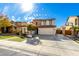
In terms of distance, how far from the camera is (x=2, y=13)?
13.9 ft

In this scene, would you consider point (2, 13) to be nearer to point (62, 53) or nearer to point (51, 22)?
point (51, 22)

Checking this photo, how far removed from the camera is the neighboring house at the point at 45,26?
14.2 ft

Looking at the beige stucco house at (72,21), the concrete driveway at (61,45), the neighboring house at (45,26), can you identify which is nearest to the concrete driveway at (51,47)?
the concrete driveway at (61,45)

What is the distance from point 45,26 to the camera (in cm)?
443

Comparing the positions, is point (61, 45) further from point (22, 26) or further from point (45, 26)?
point (22, 26)

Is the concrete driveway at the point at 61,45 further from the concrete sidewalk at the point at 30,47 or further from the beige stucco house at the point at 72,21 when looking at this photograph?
the beige stucco house at the point at 72,21

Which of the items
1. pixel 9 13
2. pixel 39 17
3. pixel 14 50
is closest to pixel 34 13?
pixel 39 17

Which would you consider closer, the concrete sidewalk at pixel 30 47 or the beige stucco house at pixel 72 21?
the concrete sidewalk at pixel 30 47

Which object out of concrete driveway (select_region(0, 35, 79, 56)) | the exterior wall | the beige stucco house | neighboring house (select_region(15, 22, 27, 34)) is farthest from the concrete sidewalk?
the beige stucco house

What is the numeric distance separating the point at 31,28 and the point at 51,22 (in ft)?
1.23

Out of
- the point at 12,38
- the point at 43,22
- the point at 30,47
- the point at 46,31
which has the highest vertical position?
the point at 43,22

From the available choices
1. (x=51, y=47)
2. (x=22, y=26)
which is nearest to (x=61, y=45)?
(x=51, y=47)

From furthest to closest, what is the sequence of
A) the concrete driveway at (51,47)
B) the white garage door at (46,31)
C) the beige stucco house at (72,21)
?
1. the white garage door at (46,31)
2. the beige stucco house at (72,21)
3. the concrete driveway at (51,47)

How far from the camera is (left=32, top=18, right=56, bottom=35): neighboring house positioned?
14.2ft
